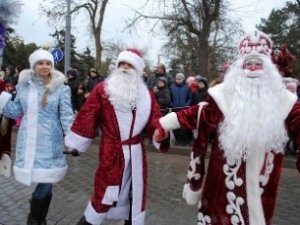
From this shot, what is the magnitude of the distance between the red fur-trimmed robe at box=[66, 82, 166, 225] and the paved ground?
2.80ft

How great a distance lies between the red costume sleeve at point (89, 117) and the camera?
4.69 meters

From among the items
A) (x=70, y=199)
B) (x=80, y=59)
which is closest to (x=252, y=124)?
(x=70, y=199)

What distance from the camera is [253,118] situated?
140 inches

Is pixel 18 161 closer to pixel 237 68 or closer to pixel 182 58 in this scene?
pixel 237 68

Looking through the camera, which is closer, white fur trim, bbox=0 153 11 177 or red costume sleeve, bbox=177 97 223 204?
red costume sleeve, bbox=177 97 223 204

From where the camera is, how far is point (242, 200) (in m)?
3.59

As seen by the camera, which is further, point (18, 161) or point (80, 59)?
point (80, 59)

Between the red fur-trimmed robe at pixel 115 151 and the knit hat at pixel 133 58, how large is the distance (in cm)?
33

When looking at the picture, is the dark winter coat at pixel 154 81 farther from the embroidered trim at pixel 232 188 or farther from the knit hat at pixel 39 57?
the embroidered trim at pixel 232 188

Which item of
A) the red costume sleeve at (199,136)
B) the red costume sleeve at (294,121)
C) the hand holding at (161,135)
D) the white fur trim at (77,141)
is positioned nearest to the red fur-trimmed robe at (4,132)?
the white fur trim at (77,141)

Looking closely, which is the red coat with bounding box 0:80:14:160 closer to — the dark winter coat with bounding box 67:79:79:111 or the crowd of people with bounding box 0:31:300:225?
the crowd of people with bounding box 0:31:300:225

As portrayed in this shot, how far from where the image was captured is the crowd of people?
11.7 ft

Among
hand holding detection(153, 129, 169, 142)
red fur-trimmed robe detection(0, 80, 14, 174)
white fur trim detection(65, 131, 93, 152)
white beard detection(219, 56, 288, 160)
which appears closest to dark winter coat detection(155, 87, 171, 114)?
red fur-trimmed robe detection(0, 80, 14, 174)

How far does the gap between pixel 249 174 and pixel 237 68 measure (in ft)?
2.46
